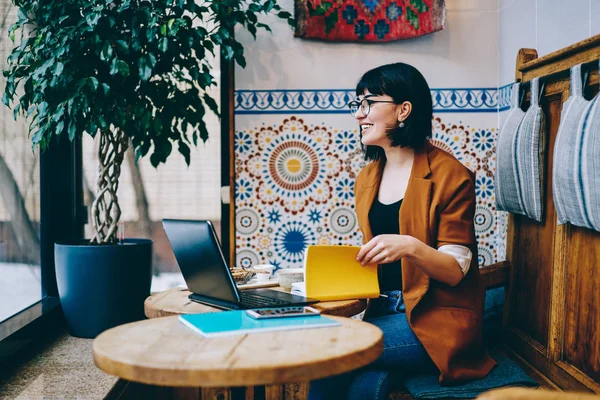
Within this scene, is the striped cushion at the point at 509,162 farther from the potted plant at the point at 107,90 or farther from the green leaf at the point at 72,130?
the green leaf at the point at 72,130

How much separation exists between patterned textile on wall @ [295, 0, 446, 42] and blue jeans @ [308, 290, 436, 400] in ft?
5.28

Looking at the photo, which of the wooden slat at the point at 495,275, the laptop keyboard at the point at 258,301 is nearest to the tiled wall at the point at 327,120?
the wooden slat at the point at 495,275

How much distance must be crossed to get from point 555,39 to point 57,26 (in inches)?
79.5

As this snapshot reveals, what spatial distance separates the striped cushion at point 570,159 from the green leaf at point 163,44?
147cm

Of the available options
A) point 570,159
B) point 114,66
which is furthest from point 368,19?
point 570,159

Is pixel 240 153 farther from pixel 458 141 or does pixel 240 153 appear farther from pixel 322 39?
pixel 458 141

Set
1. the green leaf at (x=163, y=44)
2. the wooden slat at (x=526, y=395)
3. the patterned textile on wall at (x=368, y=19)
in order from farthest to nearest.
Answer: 1. the patterned textile on wall at (x=368, y=19)
2. the green leaf at (x=163, y=44)
3. the wooden slat at (x=526, y=395)

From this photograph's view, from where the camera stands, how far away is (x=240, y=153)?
303 centimetres

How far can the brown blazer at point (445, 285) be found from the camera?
5.65ft

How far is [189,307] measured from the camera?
1.68 m

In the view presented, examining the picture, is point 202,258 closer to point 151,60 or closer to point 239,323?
point 239,323

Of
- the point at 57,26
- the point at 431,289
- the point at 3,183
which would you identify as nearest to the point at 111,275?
the point at 3,183

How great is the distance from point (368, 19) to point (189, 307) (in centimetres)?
188

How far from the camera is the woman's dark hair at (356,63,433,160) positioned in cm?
202
